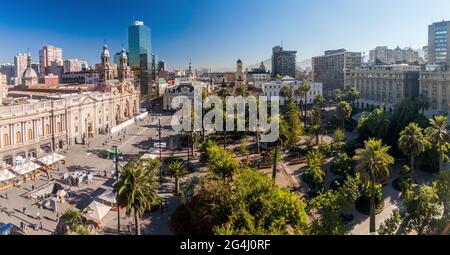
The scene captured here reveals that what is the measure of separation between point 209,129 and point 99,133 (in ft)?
60.3

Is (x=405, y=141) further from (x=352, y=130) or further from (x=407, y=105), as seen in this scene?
(x=352, y=130)

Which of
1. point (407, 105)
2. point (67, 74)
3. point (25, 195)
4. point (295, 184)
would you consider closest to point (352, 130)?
point (407, 105)

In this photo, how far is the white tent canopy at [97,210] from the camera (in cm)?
2169

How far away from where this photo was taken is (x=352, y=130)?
48.7 m

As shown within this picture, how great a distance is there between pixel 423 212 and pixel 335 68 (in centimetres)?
9314

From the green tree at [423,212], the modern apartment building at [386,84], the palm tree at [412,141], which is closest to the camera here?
the green tree at [423,212]

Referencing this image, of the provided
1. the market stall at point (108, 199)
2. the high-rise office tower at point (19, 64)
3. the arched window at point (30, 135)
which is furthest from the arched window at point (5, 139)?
the high-rise office tower at point (19, 64)

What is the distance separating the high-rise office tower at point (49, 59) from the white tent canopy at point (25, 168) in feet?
161

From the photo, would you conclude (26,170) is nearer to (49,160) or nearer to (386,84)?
(49,160)

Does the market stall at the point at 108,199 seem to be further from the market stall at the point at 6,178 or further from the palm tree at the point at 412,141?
the palm tree at the point at 412,141

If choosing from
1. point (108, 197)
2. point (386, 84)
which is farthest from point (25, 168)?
point (386, 84)

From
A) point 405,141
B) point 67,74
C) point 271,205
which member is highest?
point 67,74

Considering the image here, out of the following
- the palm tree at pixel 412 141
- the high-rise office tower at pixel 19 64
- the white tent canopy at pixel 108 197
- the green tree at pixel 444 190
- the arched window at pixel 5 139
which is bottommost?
the white tent canopy at pixel 108 197

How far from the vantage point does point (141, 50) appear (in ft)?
252
